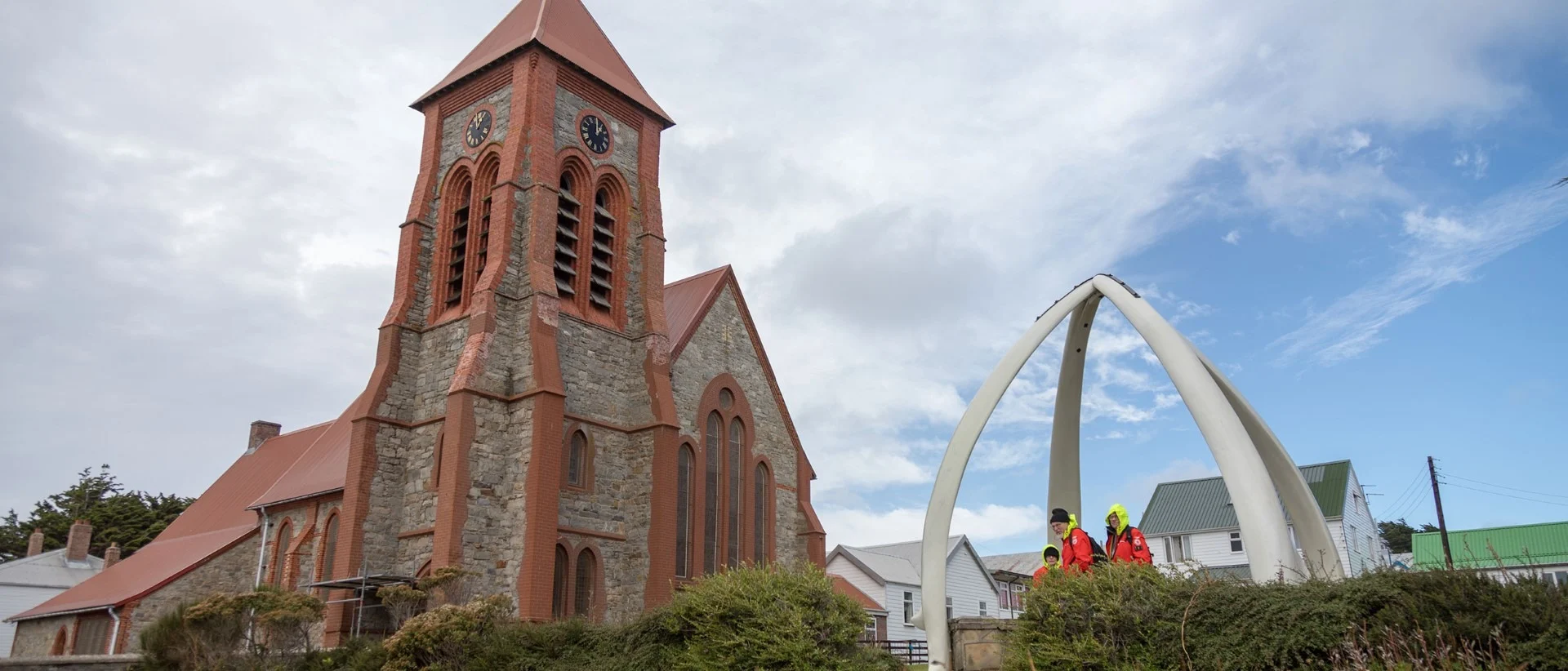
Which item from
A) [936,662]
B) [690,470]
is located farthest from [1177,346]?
[690,470]

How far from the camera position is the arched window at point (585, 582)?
2381cm

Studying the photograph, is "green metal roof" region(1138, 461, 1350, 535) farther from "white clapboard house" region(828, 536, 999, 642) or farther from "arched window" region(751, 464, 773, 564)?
"arched window" region(751, 464, 773, 564)

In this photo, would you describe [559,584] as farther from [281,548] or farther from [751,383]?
[281,548]

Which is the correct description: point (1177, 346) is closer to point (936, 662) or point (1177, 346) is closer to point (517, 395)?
point (936, 662)

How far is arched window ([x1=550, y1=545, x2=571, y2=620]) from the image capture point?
23.1 m

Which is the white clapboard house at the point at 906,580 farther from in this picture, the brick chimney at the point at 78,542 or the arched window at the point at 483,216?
the brick chimney at the point at 78,542

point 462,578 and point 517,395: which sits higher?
point 517,395

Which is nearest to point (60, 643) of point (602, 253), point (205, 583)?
point (205, 583)

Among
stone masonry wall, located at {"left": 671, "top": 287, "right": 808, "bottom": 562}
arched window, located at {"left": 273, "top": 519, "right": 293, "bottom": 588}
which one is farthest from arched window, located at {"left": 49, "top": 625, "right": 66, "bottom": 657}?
stone masonry wall, located at {"left": 671, "top": 287, "right": 808, "bottom": 562}

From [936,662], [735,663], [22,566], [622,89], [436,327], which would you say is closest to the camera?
[936,662]

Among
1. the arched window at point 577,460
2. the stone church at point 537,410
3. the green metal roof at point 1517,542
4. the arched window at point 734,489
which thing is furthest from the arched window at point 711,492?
the green metal roof at point 1517,542

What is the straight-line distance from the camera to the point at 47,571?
143 feet

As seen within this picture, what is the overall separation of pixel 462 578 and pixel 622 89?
13882mm

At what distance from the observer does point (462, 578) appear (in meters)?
21.4
